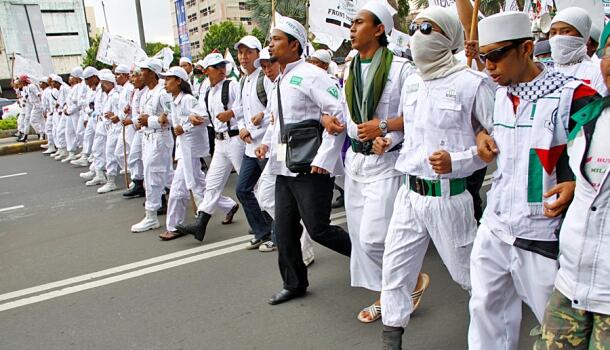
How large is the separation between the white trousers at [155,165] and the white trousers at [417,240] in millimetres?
4043

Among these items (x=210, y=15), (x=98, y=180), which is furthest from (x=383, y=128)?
(x=210, y=15)

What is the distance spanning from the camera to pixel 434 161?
276cm

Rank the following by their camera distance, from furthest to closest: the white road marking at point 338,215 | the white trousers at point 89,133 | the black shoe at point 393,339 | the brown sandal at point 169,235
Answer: the white trousers at point 89,133 → the white road marking at point 338,215 → the brown sandal at point 169,235 → the black shoe at point 393,339

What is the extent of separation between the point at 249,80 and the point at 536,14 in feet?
11.9

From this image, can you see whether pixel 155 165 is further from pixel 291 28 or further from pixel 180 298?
pixel 291 28

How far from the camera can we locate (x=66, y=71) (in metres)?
62.6

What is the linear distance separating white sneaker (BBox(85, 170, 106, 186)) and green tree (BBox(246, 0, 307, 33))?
2084 centimetres

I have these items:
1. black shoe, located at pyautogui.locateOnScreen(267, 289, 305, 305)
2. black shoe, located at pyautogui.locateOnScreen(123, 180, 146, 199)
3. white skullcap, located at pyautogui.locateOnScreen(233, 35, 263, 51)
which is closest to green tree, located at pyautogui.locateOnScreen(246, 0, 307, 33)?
black shoe, located at pyautogui.locateOnScreen(123, 180, 146, 199)

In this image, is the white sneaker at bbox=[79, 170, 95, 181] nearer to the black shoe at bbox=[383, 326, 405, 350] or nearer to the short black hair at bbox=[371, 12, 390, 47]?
the short black hair at bbox=[371, 12, 390, 47]

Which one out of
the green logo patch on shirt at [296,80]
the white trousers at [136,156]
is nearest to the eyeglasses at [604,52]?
the green logo patch on shirt at [296,80]

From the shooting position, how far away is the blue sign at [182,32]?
→ 54.2ft

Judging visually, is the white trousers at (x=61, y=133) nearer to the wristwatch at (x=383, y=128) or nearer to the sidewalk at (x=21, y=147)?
the sidewalk at (x=21, y=147)

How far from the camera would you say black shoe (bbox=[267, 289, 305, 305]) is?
4137 mm

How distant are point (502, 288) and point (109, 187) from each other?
7.77 m
